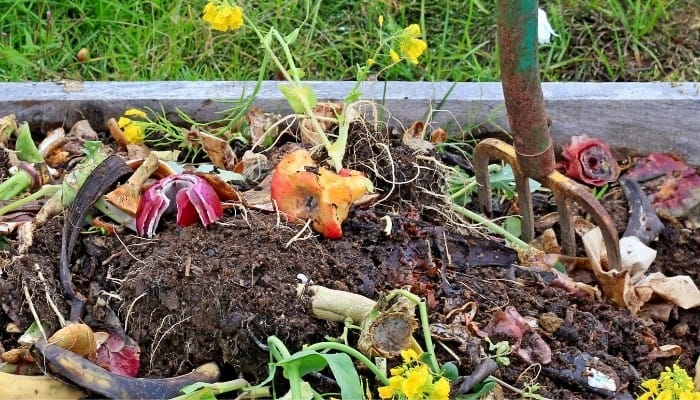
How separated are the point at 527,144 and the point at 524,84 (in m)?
0.16

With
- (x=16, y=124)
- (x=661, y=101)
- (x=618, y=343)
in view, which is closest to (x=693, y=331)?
(x=618, y=343)

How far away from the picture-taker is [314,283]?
65.0 inches

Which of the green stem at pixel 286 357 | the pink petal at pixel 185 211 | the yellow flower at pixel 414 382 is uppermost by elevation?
the yellow flower at pixel 414 382

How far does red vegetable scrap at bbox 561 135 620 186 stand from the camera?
2.33m

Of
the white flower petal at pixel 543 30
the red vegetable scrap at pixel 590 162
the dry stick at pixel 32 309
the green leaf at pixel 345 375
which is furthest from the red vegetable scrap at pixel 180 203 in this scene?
the white flower petal at pixel 543 30

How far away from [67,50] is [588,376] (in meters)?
1.83

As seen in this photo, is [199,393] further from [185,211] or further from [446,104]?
[446,104]

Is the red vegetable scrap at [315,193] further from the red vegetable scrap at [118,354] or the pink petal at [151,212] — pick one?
the red vegetable scrap at [118,354]

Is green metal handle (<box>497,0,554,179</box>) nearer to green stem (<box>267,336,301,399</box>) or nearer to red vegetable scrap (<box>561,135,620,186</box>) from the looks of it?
red vegetable scrap (<box>561,135,620,186</box>)

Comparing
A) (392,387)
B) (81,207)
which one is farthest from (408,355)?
(81,207)

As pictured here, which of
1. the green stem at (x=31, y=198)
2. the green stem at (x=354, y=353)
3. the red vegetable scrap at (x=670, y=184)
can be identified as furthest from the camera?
the red vegetable scrap at (x=670, y=184)

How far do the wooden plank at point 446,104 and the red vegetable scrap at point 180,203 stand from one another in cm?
57

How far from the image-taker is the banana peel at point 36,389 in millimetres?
1541

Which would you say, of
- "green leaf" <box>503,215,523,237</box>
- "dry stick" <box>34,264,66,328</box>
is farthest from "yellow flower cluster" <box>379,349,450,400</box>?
"green leaf" <box>503,215,523,237</box>
